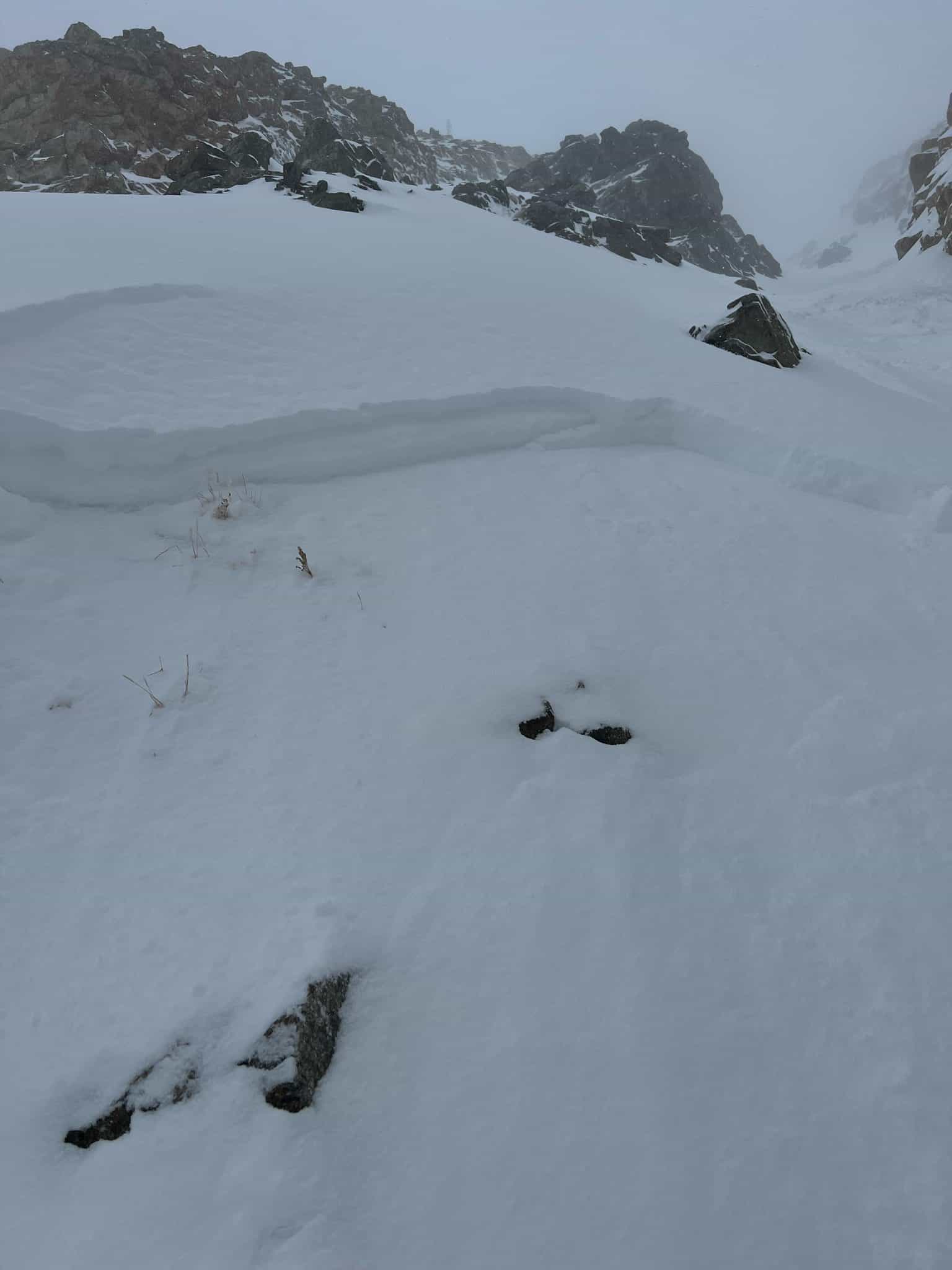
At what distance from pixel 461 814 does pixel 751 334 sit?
8103mm

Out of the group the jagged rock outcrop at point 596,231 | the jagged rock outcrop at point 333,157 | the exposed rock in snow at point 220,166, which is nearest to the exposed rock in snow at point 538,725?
the jagged rock outcrop at point 333,157

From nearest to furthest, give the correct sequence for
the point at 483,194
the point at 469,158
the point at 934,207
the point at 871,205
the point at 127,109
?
the point at 934,207 < the point at 483,194 < the point at 127,109 < the point at 469,158 < the point at 871,205

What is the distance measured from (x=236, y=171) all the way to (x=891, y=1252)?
90.1 feet

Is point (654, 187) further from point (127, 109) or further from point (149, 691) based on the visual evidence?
point (149, 691)

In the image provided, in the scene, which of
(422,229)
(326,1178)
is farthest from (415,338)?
(422,229)

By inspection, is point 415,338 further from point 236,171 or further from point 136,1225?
point 236,171

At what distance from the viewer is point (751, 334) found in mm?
8141

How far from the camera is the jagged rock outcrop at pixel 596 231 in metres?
29.0

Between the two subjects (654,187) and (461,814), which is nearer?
(461,814)

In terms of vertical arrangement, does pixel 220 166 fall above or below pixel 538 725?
above

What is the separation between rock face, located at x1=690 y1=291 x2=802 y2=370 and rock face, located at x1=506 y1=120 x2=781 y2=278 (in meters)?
39.8

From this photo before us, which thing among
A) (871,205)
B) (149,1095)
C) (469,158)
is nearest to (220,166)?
(149,1095)

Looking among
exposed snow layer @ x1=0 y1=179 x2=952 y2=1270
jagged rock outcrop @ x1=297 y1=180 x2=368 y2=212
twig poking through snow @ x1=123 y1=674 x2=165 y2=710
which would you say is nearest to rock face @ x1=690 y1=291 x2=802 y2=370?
exposed snow layer @ x1=0 y1=179 x2=952 y2=1270

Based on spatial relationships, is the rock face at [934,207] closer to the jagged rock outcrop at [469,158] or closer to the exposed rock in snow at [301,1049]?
the exposed rock in snow at [301,1049]
